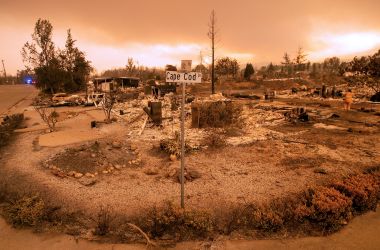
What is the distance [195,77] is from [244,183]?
11.7 ft

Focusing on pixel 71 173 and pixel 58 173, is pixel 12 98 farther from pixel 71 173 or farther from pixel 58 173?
pixel 71 173

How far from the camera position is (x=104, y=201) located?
21.6ft

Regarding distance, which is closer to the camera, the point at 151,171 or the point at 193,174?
the point at 193,174

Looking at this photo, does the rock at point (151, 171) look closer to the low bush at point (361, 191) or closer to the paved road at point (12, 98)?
the low bush at point (361, 191)

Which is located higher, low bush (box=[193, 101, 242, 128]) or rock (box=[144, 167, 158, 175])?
low bush (box=[193, 101, 242, 128])

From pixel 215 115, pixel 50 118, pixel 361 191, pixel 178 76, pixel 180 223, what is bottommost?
pixel 180 223

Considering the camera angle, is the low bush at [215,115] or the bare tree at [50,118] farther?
the low bush at [215,115]

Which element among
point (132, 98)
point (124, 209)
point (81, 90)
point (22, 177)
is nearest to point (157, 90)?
point (132, 98)

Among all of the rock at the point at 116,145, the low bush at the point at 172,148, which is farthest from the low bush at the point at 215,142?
the rock at the point at 116,145

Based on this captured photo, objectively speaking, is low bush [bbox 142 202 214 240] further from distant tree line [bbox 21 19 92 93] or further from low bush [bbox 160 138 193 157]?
distant tree line [bbox 21 19 92 93]

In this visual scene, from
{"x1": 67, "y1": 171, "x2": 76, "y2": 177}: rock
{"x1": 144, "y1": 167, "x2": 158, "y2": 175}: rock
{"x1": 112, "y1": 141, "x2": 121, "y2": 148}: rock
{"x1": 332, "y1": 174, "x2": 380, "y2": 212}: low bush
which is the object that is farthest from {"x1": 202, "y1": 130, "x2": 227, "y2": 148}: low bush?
{"x1": 67, "y1": 171, "x2": 76, "y2": 177}: rock

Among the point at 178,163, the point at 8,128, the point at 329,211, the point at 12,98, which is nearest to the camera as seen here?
the point at 329,211

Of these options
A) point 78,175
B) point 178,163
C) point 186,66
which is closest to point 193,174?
point 178,163

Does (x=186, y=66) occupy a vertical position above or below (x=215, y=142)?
above
